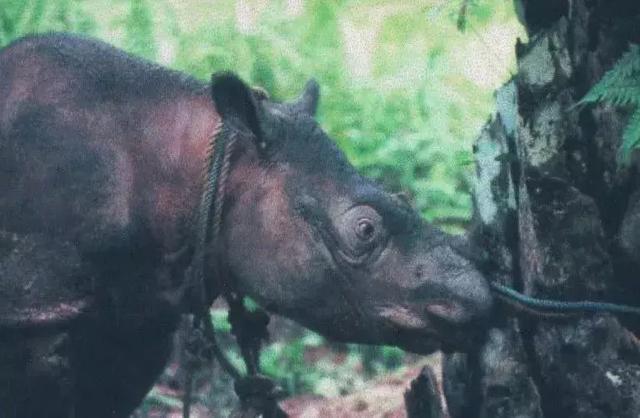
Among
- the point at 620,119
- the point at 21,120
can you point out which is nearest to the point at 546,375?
the point at 620,119

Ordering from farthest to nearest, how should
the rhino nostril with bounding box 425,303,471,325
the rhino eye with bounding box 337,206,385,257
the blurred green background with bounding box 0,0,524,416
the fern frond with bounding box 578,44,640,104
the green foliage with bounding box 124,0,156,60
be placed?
the green foliage with bounding box 124,0,156,60
the blurred green background with bounding box 0,0,524,416
the rhino eye with bounding box 337,206,385,257
the rhino nostril with bounding box 425,303,471,325
the fern frond with bounding box 578,44,640,104

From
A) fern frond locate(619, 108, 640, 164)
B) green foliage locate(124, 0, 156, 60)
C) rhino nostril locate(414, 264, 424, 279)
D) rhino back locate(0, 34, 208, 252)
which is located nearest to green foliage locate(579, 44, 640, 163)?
fern frond locate(619, 108, 640, 164)

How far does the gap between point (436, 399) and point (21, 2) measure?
6.43 meters

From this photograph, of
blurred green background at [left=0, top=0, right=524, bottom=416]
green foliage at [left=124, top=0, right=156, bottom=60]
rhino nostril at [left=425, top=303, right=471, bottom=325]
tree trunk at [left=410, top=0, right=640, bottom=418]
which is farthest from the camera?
green foliage at [left=124, top=0, right=156, bottom=60]

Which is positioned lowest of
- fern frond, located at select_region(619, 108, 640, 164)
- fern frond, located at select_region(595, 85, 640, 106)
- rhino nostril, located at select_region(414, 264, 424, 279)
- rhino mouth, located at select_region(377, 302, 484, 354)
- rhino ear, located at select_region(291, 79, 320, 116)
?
rhino mouth, located at select_region(377, 302, 484, 354)

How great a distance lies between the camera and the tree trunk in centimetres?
369

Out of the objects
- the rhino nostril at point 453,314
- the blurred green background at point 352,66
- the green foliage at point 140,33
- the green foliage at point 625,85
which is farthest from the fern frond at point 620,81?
A: the green foliage at point 140,33

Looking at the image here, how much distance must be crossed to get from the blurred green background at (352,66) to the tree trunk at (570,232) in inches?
157

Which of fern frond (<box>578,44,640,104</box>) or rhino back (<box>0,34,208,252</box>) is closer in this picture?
fern frond (<box>578,44,640,104</box>)

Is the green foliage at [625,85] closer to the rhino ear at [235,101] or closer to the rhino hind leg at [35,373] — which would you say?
the rhino ear at [235,101]

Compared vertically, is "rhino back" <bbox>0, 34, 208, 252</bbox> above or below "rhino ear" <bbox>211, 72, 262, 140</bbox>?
below

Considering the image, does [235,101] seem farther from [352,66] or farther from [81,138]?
[352,66]

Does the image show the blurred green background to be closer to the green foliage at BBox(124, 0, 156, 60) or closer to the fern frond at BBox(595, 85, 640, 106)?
the green foliage at BBox(124, 0, 156, 60)

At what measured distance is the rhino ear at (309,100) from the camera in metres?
4.33
